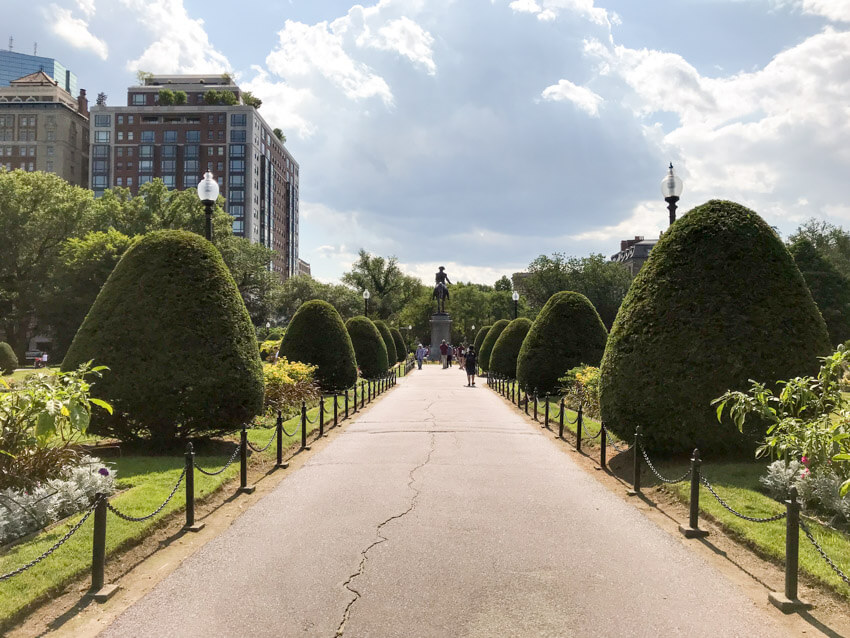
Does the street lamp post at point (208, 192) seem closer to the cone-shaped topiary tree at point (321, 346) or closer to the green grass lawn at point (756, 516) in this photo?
the cone-shaped topiary tree at point (321, 346)

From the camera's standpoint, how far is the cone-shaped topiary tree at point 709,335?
30.2 feet

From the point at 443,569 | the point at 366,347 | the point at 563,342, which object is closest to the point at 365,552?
the point at 443,569

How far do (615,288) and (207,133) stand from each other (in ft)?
239

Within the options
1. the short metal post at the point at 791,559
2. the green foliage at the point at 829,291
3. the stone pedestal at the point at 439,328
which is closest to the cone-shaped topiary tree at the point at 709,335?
the short metal post at the point at 791,559

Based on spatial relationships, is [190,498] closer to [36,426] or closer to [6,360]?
[36,426]

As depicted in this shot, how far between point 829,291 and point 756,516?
4849 cm

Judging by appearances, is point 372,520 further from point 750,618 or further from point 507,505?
point 750,618

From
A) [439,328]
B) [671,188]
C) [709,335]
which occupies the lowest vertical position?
[709,335]

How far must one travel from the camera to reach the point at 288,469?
10.6 meters

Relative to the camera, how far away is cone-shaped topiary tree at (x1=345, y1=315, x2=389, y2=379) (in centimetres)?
3075

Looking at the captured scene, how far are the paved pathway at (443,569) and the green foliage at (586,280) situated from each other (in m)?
70.2

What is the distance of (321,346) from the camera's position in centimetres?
2183

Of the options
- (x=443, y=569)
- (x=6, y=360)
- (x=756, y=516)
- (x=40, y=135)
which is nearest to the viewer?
(x=443, y=569)

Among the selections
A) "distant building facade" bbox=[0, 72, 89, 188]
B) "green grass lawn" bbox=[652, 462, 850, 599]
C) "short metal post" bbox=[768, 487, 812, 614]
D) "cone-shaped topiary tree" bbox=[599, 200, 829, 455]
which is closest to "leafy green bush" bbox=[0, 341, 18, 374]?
"cone-shaped topiary tree" bbox=[599, 200, 829, 455]
